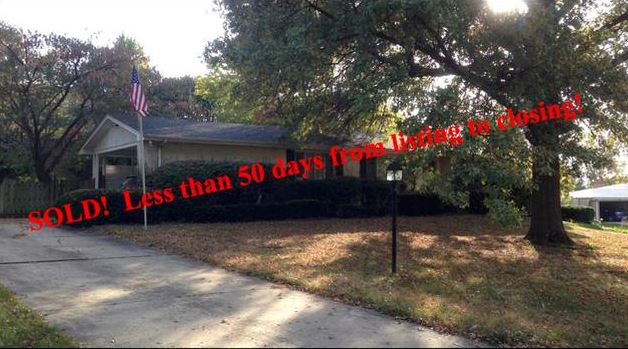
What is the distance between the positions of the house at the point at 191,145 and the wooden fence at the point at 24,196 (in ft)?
6.05

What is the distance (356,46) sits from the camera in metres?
14.0

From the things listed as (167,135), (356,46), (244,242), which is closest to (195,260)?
(244,242)

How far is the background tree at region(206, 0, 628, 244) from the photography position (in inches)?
477

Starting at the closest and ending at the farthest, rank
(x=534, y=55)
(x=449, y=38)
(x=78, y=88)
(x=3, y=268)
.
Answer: (x=3, y=268)
(x=534, y=55)
(x=449, y=38)
(x=78, y=88)

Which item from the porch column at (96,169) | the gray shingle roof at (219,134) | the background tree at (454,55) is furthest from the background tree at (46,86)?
the background tree at (454,55)

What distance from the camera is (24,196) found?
867 inches

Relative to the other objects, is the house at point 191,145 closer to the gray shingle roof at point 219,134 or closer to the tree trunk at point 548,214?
the gray shingle roof at point 219,134

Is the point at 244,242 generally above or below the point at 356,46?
below

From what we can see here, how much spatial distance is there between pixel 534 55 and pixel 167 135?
40.3 ft

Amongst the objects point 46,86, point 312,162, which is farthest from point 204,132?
point 46,86

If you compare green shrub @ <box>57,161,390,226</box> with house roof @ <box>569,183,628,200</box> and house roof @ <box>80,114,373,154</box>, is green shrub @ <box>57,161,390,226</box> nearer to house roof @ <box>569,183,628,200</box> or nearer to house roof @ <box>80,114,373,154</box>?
house roof @ <box>80,114,373,154</box>

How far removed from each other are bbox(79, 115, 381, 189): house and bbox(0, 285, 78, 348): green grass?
41.3 feet

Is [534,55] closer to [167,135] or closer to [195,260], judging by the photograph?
[195,260]

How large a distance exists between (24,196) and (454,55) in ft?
55.9
